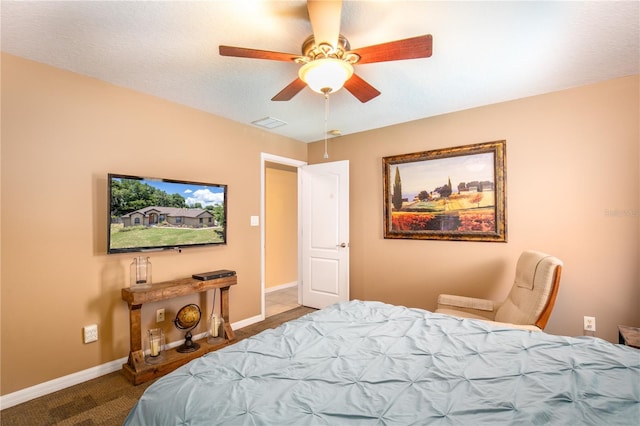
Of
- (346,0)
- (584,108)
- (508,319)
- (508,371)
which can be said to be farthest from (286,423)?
(584,108)

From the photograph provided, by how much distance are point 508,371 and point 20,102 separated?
3434 mm

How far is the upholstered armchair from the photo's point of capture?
2189 mm

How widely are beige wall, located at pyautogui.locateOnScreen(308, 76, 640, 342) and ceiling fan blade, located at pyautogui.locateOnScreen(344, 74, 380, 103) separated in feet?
5.40

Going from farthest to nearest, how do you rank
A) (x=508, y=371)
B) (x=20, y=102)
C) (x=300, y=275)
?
(x=300, y=275)
(x=20, y=102)
(x=508, y=371)

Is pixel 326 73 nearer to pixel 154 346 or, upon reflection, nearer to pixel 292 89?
pixel 292 89

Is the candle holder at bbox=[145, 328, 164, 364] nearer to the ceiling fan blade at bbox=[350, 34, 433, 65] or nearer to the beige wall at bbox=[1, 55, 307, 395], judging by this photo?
the beige wall at bbox=[1, 55, 307, 395]

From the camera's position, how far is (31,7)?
1.71 m

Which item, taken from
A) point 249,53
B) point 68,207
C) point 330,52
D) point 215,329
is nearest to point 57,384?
point 215,329

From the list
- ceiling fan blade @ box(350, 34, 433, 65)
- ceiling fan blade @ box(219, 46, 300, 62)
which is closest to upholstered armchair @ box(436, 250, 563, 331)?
ceiling fan blade @ box(350, 34, 433, 65)

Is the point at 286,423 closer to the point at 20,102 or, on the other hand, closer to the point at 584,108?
the point at 20,102

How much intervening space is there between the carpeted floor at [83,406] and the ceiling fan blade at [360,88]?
2.68m

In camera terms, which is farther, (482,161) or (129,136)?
(482,161)

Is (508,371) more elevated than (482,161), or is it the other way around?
(482,161)

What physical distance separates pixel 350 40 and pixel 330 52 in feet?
1.16
